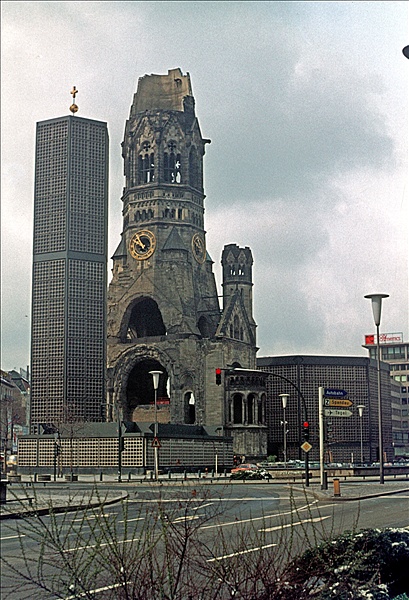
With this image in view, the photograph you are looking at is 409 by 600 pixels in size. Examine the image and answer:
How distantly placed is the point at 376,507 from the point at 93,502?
17688 millimetres

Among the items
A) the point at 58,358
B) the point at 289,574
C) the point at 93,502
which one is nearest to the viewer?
the point at 93,502

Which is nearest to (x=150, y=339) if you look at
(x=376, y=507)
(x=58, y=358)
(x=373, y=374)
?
(x=58, y=358)

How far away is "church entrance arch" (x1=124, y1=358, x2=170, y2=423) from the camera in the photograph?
102 meters

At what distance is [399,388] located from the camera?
447 feet

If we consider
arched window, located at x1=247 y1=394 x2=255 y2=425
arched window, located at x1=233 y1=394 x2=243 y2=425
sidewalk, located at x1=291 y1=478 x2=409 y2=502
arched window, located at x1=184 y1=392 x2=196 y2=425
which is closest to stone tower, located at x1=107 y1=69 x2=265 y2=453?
arched window, located at x1=184 y1=392 x2=196 y2=425

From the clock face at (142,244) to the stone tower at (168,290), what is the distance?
0.12 meters

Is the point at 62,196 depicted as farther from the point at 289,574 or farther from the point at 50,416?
the point at 289,574

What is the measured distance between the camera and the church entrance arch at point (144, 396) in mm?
101750

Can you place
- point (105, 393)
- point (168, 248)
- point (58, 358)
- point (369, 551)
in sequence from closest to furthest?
1. point (369, 551)
2. point (58, 358)
3. point (105, 393)
4. point (168, 248)

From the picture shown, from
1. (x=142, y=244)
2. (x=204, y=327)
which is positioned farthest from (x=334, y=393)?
(x=204, y=327)

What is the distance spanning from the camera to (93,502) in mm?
6289

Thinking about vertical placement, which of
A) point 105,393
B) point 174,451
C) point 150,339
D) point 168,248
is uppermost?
point 168,248

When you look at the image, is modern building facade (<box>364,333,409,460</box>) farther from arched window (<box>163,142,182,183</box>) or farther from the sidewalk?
the sidewalk

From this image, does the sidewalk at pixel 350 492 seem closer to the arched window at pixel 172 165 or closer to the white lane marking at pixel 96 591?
the white lane marking at pixel 96 591
